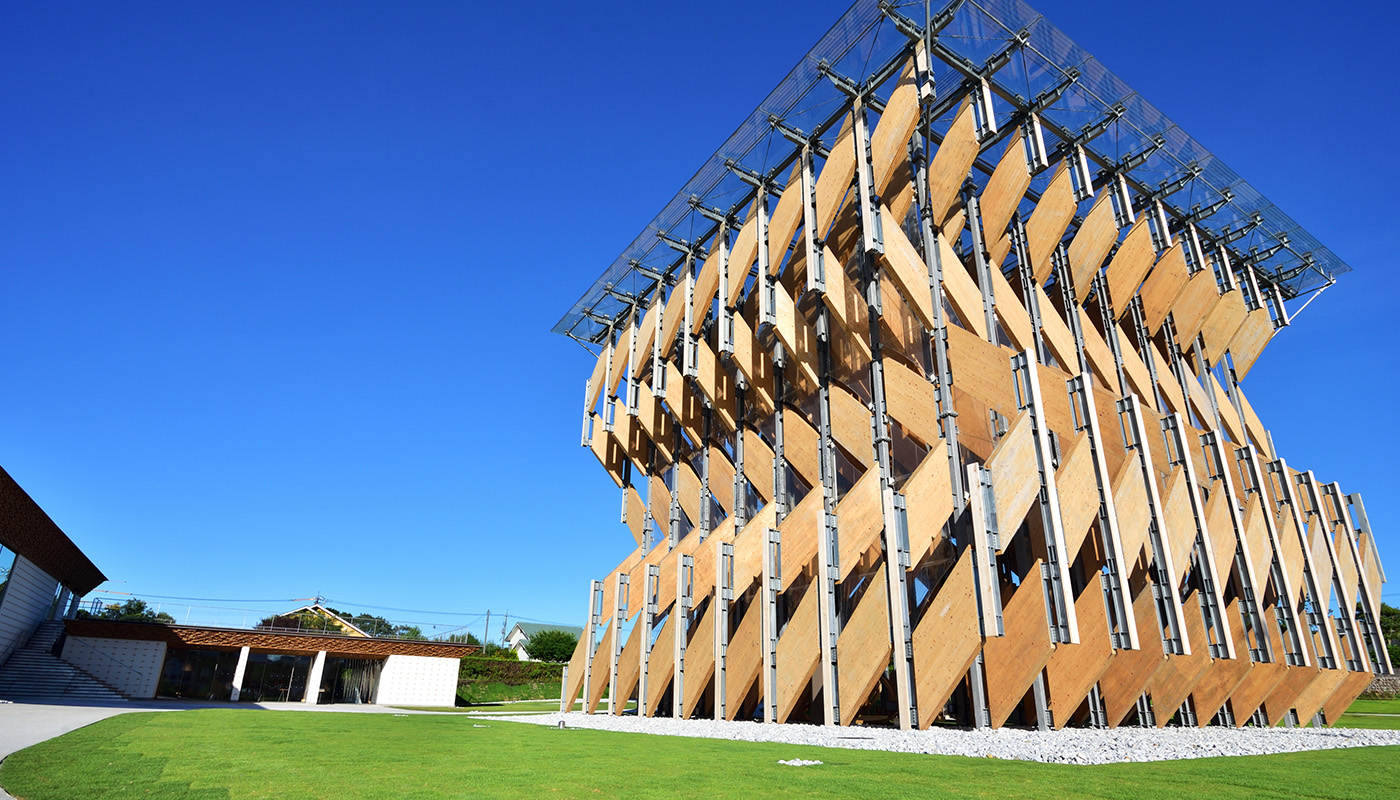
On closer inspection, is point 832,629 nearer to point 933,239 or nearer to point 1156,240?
point 933,239

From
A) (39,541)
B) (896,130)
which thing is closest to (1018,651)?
(896,130)

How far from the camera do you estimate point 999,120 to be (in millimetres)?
18562

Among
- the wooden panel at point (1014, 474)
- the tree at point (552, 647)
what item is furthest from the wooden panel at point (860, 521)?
the tree at point (552, 647)

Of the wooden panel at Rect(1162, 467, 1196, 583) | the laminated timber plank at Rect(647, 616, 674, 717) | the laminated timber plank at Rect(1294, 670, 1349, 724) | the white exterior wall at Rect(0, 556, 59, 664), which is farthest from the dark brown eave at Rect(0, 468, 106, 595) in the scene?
the laminated timber plank at Rect(1294, 670, 1349, 724)

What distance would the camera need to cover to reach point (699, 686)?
1791cm

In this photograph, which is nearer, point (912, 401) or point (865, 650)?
point (865, 650)

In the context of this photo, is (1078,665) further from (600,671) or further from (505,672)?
(505,672)

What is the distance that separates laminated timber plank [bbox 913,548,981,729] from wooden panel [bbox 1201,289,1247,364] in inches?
581

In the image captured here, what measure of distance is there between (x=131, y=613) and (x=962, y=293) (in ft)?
109

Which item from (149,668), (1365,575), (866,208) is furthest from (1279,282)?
(149,668)

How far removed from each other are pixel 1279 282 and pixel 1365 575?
9265 millimetres

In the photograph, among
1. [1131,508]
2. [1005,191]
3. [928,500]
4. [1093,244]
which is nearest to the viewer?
[928,500]

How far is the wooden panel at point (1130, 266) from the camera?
1977 cm

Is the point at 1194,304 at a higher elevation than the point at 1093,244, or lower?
higher
